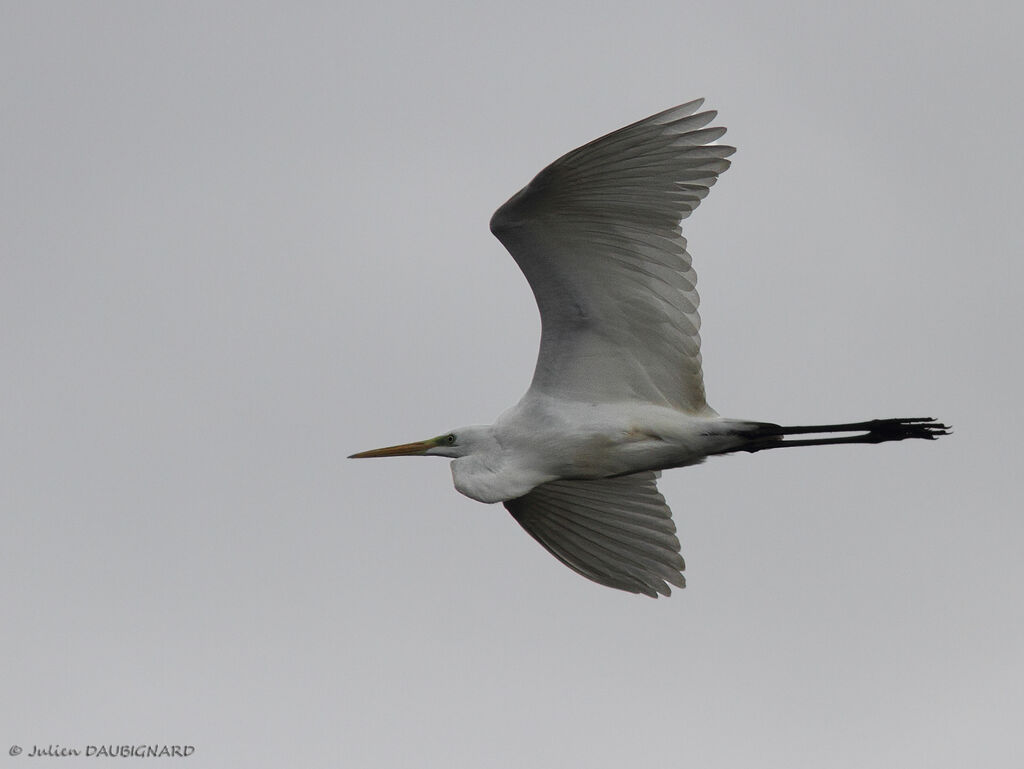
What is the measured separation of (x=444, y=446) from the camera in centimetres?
1031

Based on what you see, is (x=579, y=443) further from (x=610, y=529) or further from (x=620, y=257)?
(x=620, y=257)

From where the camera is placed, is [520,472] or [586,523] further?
[586,523]

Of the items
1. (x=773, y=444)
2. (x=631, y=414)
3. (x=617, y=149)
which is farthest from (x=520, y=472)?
(x=617, y=149)

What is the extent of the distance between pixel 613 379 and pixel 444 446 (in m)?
1.36

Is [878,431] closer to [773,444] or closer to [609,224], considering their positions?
[773,444]

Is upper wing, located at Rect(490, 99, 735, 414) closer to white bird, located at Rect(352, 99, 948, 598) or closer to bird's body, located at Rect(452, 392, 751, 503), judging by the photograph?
white bird, located at Rect(352, 99, 948, 598)

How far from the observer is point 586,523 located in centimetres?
1052

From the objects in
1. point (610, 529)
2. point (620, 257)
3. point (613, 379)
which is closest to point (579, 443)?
point (613, 379)

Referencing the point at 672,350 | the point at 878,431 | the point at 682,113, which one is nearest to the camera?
the point at 682,113

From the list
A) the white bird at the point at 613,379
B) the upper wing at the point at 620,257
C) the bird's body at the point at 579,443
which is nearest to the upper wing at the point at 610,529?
the white bird at the point at 613,379

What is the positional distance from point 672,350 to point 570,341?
661 millimetres

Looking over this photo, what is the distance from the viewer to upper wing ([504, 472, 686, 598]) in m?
10.4

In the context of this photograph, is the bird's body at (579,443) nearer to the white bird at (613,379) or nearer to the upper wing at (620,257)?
the white bird at (613,379)

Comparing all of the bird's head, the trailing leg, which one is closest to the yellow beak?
the bird's head
